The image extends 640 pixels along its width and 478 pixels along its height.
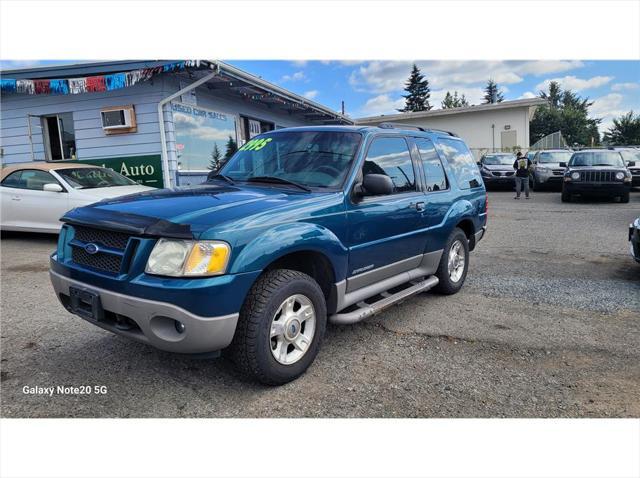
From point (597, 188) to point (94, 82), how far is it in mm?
14177

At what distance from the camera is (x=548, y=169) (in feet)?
59.4

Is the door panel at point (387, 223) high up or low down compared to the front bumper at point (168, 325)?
up

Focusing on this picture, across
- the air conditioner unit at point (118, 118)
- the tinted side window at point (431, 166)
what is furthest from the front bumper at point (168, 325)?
the air conditioner unit at point (118, 118)

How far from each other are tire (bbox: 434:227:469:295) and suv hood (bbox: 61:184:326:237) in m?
2.18

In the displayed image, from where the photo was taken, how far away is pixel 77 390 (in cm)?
315

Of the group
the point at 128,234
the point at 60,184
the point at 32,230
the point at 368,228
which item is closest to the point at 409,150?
the point at 368,228

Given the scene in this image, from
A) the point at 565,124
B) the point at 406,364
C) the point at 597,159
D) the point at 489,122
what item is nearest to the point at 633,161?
the point at 597,159

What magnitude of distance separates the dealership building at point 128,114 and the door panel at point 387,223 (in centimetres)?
610

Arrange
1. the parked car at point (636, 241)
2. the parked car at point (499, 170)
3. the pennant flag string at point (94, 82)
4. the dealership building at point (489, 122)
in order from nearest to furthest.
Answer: the parked car at point (636, 241) < the pennant flag string at point (94, 82) < the parked car at point (499, 170) < the dealership building at point (489, 122)

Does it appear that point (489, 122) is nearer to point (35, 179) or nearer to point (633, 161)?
point (633, 161)

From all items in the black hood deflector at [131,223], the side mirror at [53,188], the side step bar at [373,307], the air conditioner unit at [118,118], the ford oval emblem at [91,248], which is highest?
the air conditioner unit at [118,118]

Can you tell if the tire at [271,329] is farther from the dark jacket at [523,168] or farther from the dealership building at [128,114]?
the dark jacket at [523,168]

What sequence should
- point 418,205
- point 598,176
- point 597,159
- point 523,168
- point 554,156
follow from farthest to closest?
point 554,156
point 523,168
point 597,159
point 598,176
point 418,205

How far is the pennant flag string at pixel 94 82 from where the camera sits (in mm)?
9172
